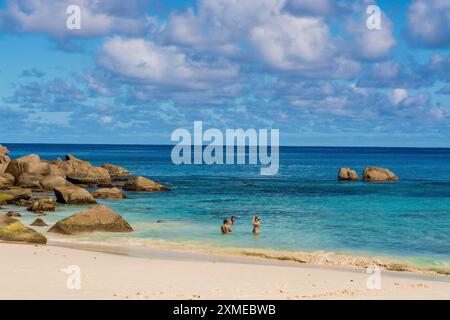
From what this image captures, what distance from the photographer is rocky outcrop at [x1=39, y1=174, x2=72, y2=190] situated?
5116 centimetres

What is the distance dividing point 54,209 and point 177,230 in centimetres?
1065

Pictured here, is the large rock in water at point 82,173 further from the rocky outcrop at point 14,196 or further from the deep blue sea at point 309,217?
the rocky outcrop at point 14,196

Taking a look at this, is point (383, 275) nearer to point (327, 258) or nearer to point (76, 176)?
point (327, 258)

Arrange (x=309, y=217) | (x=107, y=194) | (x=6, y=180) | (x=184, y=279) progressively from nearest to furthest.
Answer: (x=184, y=279) < (x=309, y=217) < (x=107, y=194) < (x=6, y=180)

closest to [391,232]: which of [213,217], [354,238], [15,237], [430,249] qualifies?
[354,238]

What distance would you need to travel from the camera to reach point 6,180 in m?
51.3

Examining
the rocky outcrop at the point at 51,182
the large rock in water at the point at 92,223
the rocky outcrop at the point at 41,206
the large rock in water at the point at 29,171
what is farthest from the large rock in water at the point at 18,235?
the large rock in water at the point at 29,171

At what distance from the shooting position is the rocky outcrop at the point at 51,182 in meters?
51.2

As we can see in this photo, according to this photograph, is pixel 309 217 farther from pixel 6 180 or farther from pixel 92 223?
pixel 6 180

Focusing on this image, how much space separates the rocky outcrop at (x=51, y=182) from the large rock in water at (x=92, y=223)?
Result: 2377cm

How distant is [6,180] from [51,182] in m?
4.02

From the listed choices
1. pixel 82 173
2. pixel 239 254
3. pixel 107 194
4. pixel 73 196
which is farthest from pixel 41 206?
pixel 82 173

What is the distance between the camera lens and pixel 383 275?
19203mm
